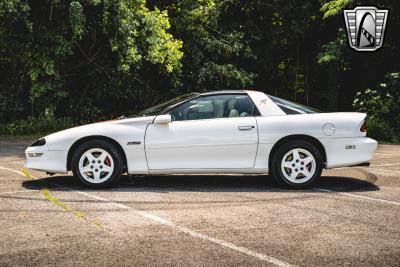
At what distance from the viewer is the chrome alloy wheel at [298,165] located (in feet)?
25.3

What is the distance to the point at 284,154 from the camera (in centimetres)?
769

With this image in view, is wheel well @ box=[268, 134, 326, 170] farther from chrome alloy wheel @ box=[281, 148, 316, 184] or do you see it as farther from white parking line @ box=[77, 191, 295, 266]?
white parking line @ box=[77, 191, 295, 266]

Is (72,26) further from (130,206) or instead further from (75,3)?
(130,206)

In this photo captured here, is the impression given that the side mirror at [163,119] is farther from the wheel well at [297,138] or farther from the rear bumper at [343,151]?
the rear bumper at [343,151]

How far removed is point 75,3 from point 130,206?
11.0 metres

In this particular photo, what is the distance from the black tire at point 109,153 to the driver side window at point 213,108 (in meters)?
0.96

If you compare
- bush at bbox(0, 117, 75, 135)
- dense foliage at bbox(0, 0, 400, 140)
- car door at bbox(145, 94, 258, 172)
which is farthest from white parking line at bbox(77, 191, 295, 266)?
bush at bbox(0, 117, 75, 135)

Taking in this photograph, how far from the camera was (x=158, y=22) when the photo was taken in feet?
59.0

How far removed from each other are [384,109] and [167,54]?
756 centimetres

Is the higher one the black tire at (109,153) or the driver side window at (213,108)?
the driver side window at (213,108)

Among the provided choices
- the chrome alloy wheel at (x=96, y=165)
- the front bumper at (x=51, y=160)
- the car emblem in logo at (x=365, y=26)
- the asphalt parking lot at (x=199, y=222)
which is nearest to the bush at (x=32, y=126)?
the asphalt parking lot at (x=199, y=222)

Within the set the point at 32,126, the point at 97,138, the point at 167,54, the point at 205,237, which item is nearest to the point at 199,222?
the point at 205,237

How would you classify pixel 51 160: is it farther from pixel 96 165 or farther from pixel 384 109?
pixel 384 109

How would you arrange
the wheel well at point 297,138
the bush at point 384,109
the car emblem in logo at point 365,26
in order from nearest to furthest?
the wheel well at point 297,138
the bush at point 384,109
the car emblem in logo at point 365,26
